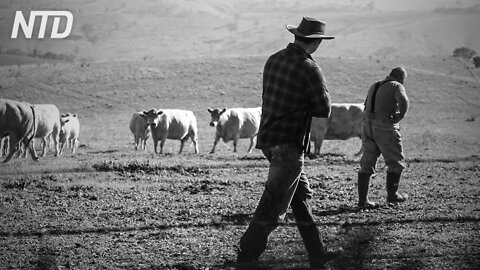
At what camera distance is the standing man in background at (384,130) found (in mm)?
10586

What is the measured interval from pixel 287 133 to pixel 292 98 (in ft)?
1.13

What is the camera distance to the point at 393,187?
1095 cm

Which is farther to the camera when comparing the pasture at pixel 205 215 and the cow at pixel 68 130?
the cow at pixel 68 130

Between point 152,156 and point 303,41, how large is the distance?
13.0 meters

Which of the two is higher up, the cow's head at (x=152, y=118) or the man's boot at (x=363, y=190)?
the cow's head at (x=152, y=118)

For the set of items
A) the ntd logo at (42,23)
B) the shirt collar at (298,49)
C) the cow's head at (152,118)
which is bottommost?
the cow's head at (152,118)

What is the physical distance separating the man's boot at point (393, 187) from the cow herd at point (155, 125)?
10.7 m

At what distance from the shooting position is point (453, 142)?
2953cm

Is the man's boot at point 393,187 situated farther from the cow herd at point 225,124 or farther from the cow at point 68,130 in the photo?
the cow at point 68,130

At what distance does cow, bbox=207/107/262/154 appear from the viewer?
26.9 metres

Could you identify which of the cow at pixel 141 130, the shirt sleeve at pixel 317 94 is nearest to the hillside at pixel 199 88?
the cow at pixel 141 130

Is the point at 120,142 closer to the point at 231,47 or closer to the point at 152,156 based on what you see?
the point at 152,156

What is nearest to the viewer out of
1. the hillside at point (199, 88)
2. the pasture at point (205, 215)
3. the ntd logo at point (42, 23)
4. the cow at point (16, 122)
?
the pasture at point (205, 215)

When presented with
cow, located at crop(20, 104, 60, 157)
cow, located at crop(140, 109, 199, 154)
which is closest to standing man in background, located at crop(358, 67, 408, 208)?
cow, located at crop(20, 104, 60, 157)
